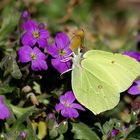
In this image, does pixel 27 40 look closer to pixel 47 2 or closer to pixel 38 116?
pixel 38 116

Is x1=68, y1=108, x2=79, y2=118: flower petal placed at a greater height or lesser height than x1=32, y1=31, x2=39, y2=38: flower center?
lesser

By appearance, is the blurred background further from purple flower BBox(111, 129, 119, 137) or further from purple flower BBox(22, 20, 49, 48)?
purple flower BBox(111, 129, 119, 137)

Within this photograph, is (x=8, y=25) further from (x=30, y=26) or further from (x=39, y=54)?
(x=39, y=54)

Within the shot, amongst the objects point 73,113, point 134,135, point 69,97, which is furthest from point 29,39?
point 134,135

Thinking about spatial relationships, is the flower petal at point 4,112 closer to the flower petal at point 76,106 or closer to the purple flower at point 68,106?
the purple flower at point 68,106

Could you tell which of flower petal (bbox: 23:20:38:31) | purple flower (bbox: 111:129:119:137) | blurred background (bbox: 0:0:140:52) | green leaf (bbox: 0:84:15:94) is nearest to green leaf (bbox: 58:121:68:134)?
purple flower (bbox: 111:129:119:137)

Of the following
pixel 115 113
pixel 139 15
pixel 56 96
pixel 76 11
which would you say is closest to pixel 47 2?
pixel 76 11

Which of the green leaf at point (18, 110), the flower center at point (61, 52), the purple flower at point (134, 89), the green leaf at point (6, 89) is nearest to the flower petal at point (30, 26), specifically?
the flower center at point (61, 52)
